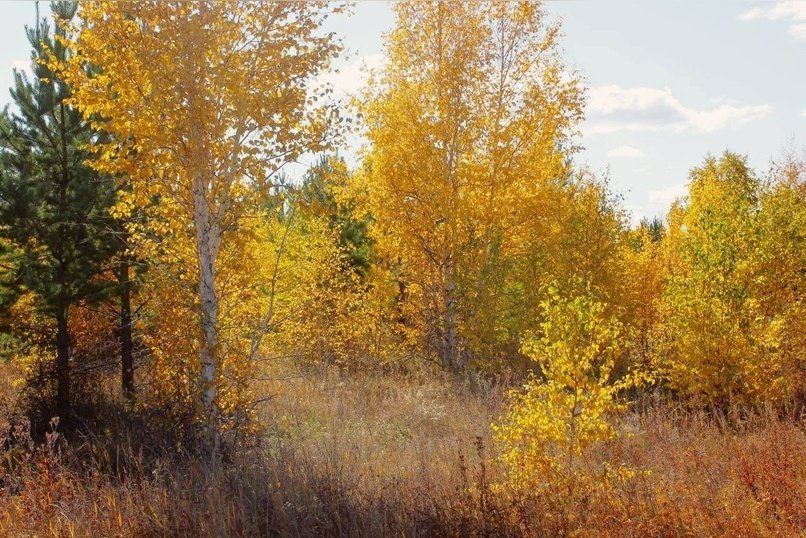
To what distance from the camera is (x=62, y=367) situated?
38.2 ft

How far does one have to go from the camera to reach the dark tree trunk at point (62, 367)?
11385 millimetres

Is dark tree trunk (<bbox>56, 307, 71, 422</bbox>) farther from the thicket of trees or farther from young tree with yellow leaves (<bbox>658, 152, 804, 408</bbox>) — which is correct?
young tree with yellow leaves (<bbox>658, 152, 804, 408</bbox>)

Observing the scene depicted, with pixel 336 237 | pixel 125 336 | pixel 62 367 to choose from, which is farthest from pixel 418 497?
pixel 336 237

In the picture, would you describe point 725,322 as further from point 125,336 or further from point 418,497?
point 125,336

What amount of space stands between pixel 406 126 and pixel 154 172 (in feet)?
26.5

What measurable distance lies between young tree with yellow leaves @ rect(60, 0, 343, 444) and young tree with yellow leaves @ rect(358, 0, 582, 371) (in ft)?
23.1

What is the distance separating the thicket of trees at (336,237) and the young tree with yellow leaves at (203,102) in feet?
0.09

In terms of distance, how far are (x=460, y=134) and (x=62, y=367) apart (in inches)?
365

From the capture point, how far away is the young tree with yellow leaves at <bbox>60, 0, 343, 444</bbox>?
8203mm

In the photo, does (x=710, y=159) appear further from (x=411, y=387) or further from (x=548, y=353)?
(x=548, y=353)

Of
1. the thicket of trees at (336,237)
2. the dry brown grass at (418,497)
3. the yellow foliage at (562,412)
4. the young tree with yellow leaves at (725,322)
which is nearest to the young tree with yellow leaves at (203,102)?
the thicket of trees at (336,237)

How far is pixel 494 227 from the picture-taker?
15.9 meters

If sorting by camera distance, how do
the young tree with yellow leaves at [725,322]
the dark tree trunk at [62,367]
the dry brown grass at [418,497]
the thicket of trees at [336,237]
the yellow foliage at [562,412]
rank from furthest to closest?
the dark tree trunk at [62,367] → the young tree with yellow leaves at [725,322] → the thicket of trees at [336,237] → the yellow foliage at [562,412] → the dry brown grass at [418,497]

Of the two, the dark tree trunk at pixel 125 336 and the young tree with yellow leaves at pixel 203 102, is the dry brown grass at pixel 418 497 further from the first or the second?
the dark tree trunk at pixel 125 336
